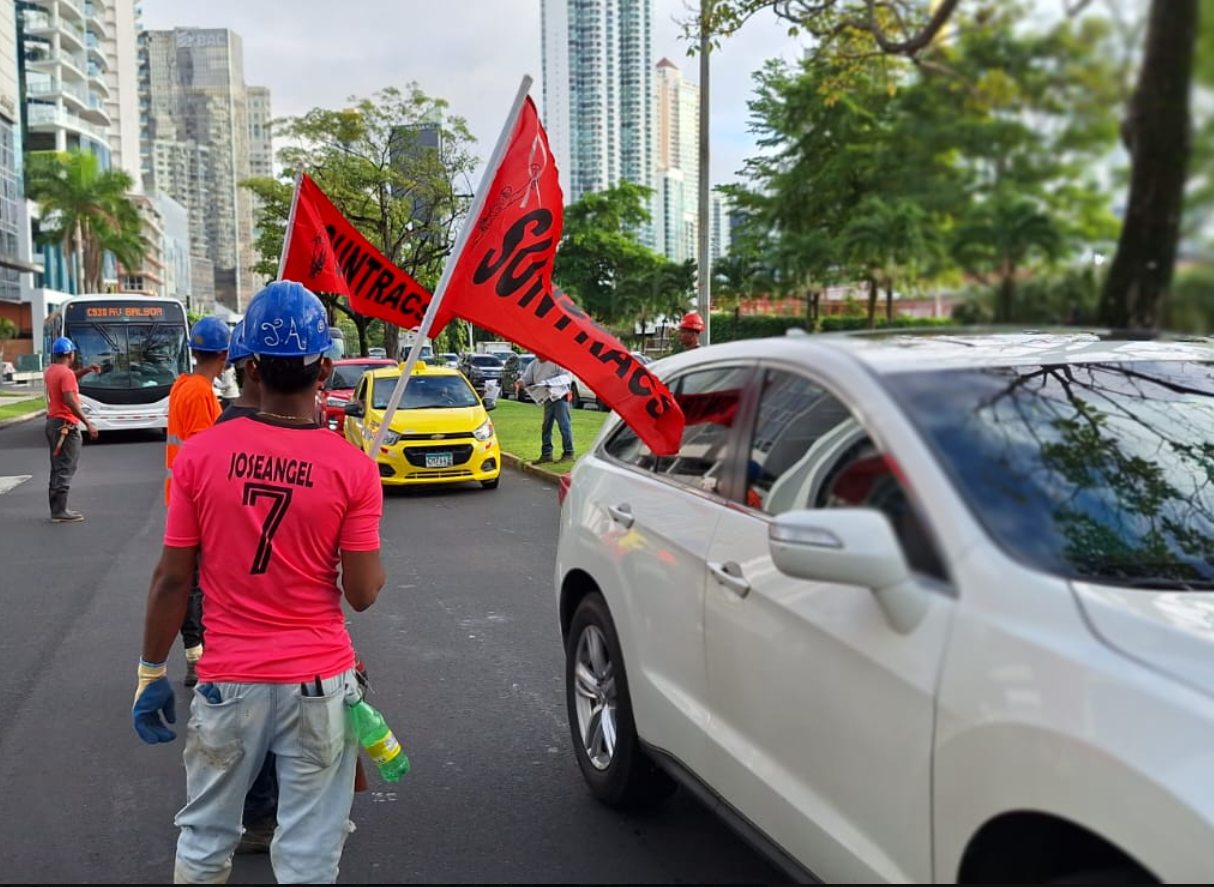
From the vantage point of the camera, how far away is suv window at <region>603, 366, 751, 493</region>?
3.51 metres

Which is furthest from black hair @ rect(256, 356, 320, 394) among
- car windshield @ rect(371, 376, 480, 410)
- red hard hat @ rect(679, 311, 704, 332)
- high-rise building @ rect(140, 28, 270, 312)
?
high-rise building @ rect(140, 28, 270, 312)

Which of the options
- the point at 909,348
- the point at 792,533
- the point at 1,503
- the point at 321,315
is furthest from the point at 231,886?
the point at 1,503

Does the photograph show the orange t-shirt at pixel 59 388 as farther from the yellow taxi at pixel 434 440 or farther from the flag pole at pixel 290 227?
the flag pole at pixel 290 227

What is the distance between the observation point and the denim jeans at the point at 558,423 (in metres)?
15.1

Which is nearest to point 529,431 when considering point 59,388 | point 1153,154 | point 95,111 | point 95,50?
point 59,388

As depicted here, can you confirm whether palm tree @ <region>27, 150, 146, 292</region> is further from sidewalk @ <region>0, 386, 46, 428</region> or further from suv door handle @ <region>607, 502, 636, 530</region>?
suv door handle @ <region>607, 502, 636, 530</region>

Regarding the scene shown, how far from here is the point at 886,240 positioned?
7.66 ft

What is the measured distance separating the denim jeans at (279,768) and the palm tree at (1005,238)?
1.88m

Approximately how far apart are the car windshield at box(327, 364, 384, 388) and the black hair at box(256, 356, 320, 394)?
16.6 metres

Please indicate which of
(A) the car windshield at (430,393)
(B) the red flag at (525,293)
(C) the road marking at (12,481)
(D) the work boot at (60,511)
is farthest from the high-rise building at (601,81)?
(C) the road marking at (12,481)

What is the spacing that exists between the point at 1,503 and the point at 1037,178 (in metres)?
14.0

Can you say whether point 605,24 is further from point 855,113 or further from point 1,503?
point 855,113

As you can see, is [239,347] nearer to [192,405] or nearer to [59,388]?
[192,405]

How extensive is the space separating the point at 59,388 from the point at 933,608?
10.9m
